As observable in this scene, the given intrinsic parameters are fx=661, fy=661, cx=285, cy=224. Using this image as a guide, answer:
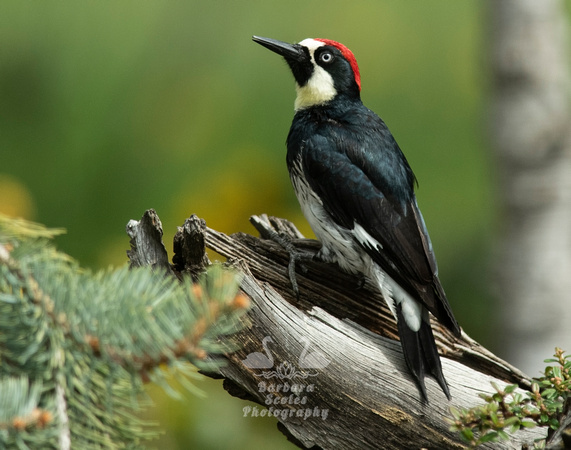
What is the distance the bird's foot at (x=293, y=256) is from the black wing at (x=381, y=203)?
6.7 inches

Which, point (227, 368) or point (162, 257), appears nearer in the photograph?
point (227, 368)

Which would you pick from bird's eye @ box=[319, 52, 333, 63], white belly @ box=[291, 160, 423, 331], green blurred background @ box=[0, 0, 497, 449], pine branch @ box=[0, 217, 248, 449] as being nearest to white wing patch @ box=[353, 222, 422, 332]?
white belly @ box=[291, 160, 423, 331]

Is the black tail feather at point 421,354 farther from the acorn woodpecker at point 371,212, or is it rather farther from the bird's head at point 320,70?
the bird's head at point 320,70

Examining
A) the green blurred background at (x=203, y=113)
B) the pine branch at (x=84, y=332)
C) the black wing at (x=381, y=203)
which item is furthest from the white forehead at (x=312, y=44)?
the pine branch at (x=84, y=332)

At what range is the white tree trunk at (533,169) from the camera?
3000 millimetres

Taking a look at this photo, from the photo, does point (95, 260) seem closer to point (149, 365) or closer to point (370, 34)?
point (370, 34)

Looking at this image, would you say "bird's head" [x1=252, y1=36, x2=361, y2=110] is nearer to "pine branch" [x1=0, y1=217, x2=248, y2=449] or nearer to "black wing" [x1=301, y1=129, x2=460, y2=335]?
"black wing" [x1=301, y1=129, x2=460, y2=335]

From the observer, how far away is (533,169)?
3031 mm

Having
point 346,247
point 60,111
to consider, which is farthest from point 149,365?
point 60,111

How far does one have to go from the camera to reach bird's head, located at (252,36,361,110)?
8.61ft

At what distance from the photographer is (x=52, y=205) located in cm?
446

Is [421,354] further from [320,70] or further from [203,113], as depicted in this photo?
[203,113]

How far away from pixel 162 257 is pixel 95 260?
234 cm

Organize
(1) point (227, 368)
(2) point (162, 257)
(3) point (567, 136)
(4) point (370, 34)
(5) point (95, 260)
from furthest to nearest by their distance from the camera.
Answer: (4) point (370, 34)
(5) point (95, 260)
(3) point (567, 136)
(2) point (162, 257)
(1) point (227, 368)
